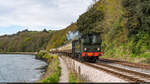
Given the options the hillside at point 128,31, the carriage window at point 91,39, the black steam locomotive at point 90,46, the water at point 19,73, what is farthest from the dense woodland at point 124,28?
the water at point 19,73

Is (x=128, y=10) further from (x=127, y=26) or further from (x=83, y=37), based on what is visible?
(x=83, y=37)

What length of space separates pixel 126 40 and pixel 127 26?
7.40 feet

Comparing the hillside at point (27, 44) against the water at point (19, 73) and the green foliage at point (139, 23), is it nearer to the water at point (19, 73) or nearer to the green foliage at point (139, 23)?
the water at point (19, 73)

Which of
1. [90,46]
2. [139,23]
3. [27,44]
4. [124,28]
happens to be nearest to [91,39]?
[90,46]

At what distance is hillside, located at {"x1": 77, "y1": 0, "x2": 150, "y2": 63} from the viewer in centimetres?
2164

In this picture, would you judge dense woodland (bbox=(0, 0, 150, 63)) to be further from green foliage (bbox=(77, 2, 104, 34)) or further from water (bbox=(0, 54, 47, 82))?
water (bbox=(0, 54, 47, 82))

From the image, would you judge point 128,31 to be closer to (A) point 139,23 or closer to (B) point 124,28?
(B) point 124,28

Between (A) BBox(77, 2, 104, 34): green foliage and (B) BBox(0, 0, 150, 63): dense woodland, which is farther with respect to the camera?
(A) BBox(77, 2, 104, 34): green foliage

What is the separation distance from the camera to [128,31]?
83.8 ft

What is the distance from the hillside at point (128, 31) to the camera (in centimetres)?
2164

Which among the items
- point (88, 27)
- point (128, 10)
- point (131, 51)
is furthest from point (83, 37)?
point (88, 27)

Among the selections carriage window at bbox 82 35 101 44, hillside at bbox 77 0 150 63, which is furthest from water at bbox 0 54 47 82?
hillside at bbox 77 0 150 63

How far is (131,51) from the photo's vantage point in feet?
76.8

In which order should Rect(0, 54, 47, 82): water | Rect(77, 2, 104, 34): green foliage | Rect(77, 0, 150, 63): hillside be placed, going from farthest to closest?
Rect(77, 2, 104, 34): green foliage → Rect(77, 0, 150, 63): hillside → Rect(0, 54, 47, 82): water
